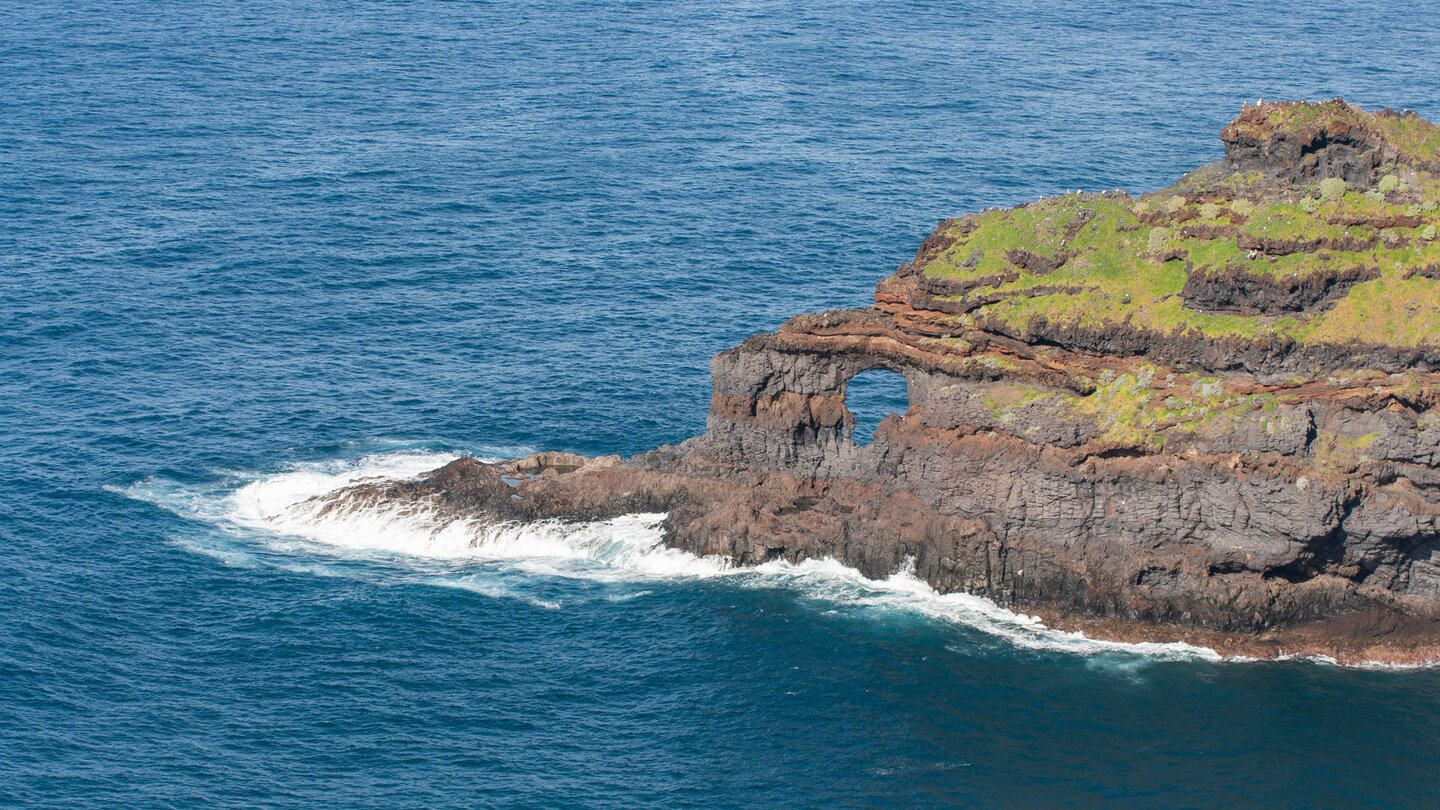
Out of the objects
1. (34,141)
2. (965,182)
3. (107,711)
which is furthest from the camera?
(34,141)

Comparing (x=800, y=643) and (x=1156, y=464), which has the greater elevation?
(x=1156, y=464)

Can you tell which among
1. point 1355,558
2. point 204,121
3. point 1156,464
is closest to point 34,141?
point 204,121

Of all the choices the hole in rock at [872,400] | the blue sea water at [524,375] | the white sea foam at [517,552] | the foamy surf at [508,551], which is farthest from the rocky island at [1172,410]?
the hole in rock at [872,400]

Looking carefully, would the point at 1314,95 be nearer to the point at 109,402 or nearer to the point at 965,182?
the point at 965,182

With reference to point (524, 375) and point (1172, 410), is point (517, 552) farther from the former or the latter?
point (1172, 410)

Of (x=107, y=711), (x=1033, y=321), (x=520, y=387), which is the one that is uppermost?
(x=1033, y=321)

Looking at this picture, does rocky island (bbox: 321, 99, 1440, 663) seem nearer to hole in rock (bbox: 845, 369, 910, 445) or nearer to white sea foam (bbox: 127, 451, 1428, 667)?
white sea foam (bbox: 127, 451, 1428, 667)

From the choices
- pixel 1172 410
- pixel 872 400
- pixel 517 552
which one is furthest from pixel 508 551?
pixel 1172 410

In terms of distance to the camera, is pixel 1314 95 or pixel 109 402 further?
pixel 1314 95
